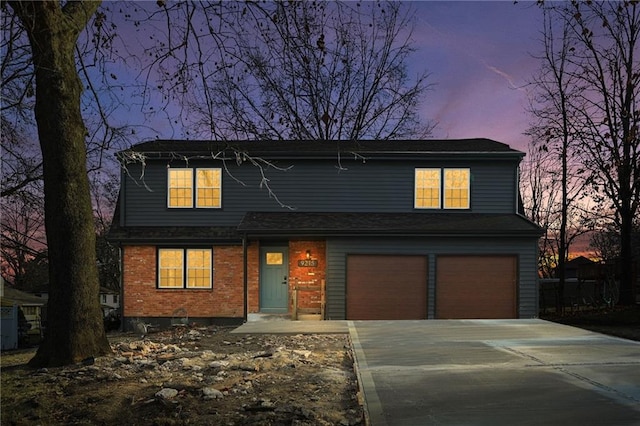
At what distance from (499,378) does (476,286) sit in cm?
1145

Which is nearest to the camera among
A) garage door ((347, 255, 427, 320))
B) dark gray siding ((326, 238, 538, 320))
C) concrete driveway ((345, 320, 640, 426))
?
concrete driveway ((345, 320, 640, 426))

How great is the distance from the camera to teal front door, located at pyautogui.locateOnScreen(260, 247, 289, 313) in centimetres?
1819

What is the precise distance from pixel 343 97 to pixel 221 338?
22.3 m

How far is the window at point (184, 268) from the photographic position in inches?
718

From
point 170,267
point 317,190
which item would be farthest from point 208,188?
point 317,190

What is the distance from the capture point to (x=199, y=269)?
59.9 ft

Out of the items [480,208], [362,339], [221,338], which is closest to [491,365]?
[362,339]

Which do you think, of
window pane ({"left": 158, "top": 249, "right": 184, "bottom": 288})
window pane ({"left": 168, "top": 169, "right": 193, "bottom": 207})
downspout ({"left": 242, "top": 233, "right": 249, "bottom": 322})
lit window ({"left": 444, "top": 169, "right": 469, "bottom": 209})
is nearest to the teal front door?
downspout ({"left": 242, "top": 233, "right": 249, "bottom": 322})

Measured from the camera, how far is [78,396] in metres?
6.42

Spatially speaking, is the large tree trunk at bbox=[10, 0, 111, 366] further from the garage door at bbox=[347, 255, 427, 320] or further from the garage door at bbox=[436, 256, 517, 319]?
the garage door at bbox=[436, 256, 517, 319]

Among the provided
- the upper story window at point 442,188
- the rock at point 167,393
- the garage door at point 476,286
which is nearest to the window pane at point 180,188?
the upper story window at point 442,188

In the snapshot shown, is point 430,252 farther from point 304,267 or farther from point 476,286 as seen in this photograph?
Result: point 304,267

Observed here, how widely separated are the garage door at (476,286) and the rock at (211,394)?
40.0ft

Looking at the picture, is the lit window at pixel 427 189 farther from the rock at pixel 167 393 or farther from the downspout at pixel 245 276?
the rock at pixel 167 393
